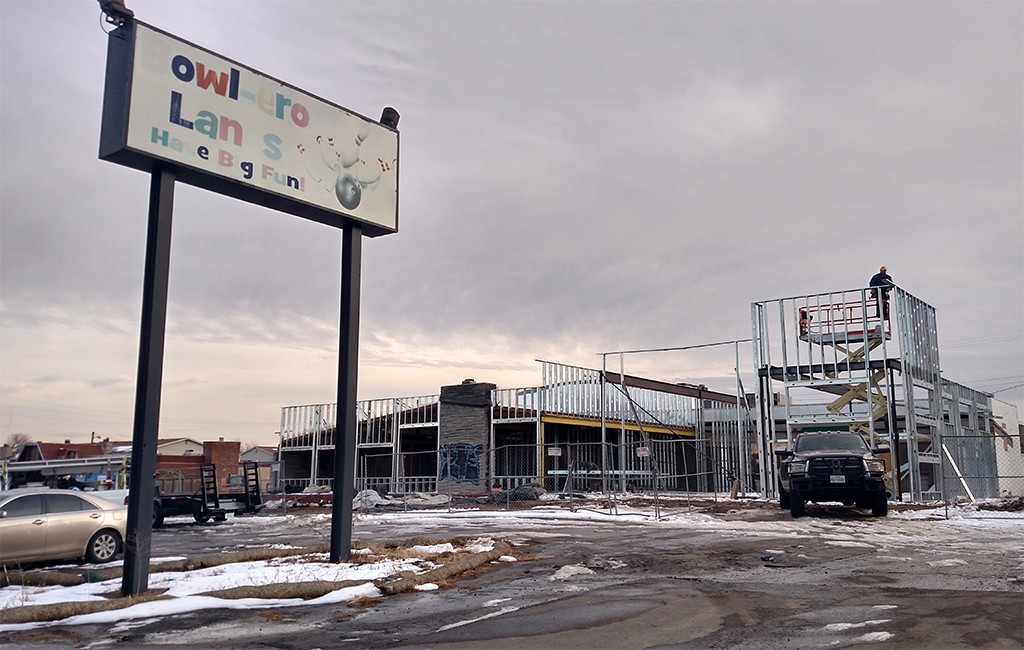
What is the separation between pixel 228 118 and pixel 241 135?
0.26 metres

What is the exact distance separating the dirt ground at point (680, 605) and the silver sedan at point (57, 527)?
602 centimetres

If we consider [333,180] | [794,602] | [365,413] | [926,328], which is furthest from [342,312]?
[365,413]

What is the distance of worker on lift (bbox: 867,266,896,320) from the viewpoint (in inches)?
1050

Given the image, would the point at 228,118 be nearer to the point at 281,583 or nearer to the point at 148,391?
the point at 148,391

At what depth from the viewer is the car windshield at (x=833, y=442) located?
19938 mm

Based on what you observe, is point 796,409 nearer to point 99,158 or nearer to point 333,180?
point 333,180

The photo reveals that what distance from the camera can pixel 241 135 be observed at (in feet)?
35.6

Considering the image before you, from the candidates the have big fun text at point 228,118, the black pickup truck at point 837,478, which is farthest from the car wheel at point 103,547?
the black pickup truck at point 837,478

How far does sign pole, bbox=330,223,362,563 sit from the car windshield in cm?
1257

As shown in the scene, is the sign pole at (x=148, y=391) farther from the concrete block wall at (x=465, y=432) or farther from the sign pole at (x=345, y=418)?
the concrete block wall at (x=465, y=432)

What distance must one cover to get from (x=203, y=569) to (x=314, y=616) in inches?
147

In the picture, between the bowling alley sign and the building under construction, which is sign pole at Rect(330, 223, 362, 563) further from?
the building under construction

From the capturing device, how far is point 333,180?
12.0 m

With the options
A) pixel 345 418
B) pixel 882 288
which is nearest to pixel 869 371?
pixel 882 288
